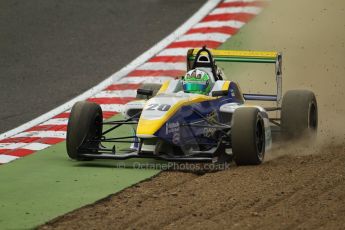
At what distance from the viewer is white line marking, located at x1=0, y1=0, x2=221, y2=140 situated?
1602cm

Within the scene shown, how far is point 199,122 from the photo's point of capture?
42.8ft

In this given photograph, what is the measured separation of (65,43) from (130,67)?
2113mm

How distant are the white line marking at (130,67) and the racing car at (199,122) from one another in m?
2.38

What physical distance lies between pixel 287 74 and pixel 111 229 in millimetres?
9448

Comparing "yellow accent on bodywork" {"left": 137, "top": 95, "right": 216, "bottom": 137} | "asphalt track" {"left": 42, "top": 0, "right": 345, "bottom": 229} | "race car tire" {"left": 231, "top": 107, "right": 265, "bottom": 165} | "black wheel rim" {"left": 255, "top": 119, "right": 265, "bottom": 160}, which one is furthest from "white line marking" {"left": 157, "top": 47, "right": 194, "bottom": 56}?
"race car tire" {"left": 231, "top": 107, "right": 265, "bottom": 165}

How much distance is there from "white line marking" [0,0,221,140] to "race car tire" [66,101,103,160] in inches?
98.0

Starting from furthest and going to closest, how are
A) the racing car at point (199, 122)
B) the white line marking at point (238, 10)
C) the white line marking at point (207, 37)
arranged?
the white line marking at point (238, 10) < the white line marking at point (207, 37) < the racing car at point (199, 122)

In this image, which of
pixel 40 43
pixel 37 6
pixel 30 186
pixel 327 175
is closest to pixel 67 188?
pixel 30 186

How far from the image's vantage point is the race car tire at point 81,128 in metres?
13.0

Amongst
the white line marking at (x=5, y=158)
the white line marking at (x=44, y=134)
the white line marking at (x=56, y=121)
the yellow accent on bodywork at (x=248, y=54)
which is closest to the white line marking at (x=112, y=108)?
the white line marking at (x=56, y=121)

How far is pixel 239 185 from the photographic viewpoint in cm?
1141

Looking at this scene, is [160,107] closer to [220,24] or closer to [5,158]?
[5,158]

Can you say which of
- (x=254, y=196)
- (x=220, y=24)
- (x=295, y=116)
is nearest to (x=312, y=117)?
(x=295, y=116)

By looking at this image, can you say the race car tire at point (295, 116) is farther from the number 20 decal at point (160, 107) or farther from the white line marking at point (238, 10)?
the white line marking at point (238, 10)
